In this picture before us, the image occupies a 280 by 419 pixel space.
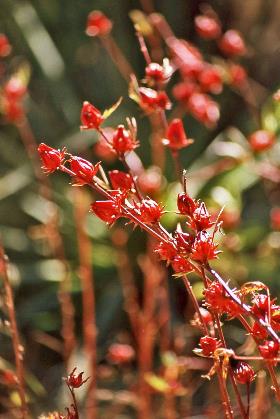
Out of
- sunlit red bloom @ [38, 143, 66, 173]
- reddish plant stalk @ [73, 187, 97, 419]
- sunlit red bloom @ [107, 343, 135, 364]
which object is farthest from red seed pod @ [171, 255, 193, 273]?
sunlit red bloom @ [107, 343, 135, 364]

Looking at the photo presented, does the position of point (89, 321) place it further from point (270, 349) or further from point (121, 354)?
point (270, 349)

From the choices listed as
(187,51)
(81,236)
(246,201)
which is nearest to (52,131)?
(246,201)

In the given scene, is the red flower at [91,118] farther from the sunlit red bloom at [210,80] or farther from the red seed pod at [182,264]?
the sunlit red bloom at [210,80]

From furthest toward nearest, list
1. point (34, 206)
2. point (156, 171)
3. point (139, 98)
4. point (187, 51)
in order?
point (34, 206)
point (156, 171)
point (187, 51)
point (139, 98)

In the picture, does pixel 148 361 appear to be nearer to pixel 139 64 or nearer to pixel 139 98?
pixel 139 98

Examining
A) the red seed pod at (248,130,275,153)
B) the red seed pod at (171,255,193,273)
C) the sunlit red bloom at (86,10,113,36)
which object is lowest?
the red seed pod at (248,130,275,153)

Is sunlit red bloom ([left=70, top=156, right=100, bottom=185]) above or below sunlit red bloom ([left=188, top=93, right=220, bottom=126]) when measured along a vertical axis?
above

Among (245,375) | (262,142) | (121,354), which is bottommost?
(121,354)

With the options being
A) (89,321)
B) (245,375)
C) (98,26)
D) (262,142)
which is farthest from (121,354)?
(245,375)

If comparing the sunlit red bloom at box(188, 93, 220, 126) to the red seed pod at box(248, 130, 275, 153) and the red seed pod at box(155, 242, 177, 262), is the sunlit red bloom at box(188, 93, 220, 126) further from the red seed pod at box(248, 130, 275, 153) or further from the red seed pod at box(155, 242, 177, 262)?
the red seed pod at box(155, 242, 177, 262)
